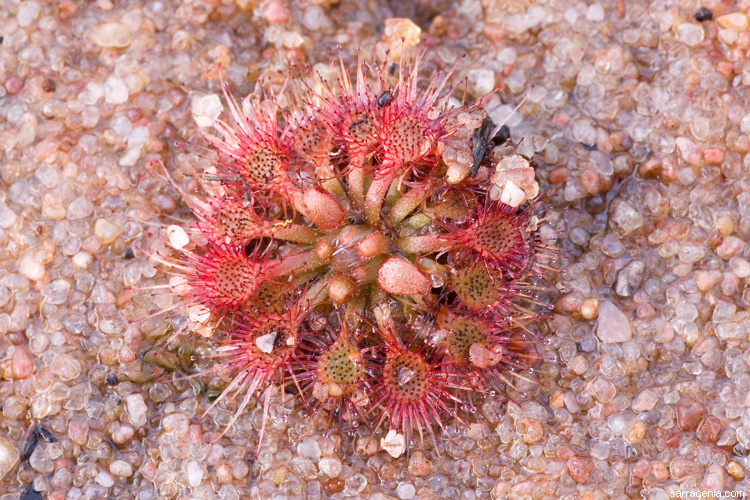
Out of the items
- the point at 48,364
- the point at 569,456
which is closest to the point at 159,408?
the point at 48,364

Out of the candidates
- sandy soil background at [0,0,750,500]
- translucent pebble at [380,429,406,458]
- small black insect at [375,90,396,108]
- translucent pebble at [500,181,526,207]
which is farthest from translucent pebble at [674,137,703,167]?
translucent pebble at [380,429,406,458]

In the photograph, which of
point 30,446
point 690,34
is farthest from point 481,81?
point 30,446

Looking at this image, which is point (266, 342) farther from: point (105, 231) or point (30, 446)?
point (30, 446)

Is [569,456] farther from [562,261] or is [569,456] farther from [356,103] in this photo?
[356,103]

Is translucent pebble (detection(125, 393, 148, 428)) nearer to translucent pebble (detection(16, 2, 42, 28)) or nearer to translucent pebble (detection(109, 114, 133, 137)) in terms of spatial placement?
translucent pebble (detection(109, 114, 133, 137))

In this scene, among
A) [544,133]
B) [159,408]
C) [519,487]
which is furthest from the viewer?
[544,133]
